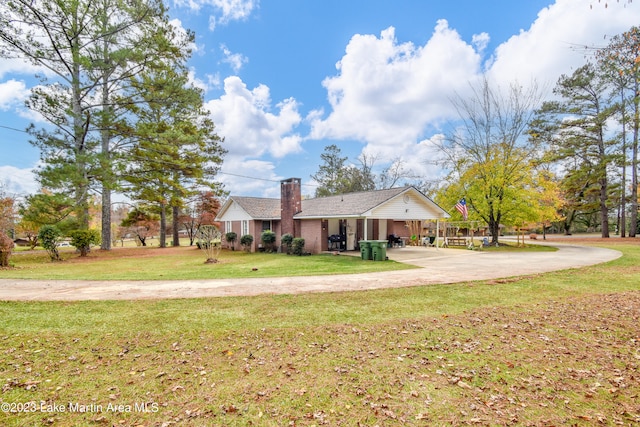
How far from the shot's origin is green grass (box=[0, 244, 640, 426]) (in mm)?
3135

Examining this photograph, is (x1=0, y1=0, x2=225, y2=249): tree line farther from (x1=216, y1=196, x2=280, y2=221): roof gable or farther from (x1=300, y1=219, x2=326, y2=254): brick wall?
(x1=300, y1=219, x2=326, y2=254): brick wall

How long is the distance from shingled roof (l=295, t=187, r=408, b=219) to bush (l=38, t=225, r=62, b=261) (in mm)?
12969

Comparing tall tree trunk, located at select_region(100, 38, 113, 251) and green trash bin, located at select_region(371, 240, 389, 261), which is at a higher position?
tall tree trunk, located at select_region(100, 38, 113, 251)

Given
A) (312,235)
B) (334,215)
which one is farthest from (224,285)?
(312,235)

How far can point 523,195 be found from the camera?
66.8 ft

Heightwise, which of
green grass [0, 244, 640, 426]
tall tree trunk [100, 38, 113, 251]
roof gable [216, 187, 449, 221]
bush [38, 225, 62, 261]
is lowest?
green grass [0, 244, 640, 426]

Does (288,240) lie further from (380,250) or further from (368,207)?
(380,250)

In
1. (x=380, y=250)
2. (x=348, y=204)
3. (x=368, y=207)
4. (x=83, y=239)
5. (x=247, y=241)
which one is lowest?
(x=380, y=250)

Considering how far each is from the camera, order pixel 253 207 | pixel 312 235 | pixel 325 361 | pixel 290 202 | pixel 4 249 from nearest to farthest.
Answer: pixel 325 361 < pixel 4 249 < pixel 312 235 < pixel 290 202 < pixel 253 207

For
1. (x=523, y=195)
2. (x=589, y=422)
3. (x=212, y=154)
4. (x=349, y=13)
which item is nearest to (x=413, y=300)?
(x=589, y=422)

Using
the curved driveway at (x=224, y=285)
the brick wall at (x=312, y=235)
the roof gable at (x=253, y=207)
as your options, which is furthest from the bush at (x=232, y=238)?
the curved driveway at (x=224, y=285)

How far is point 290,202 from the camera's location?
64.9 feet

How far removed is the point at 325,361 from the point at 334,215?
41.9 feet

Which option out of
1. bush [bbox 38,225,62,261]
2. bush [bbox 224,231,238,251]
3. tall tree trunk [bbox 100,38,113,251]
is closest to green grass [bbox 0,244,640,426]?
bush [bbox 38,225,62,261]
